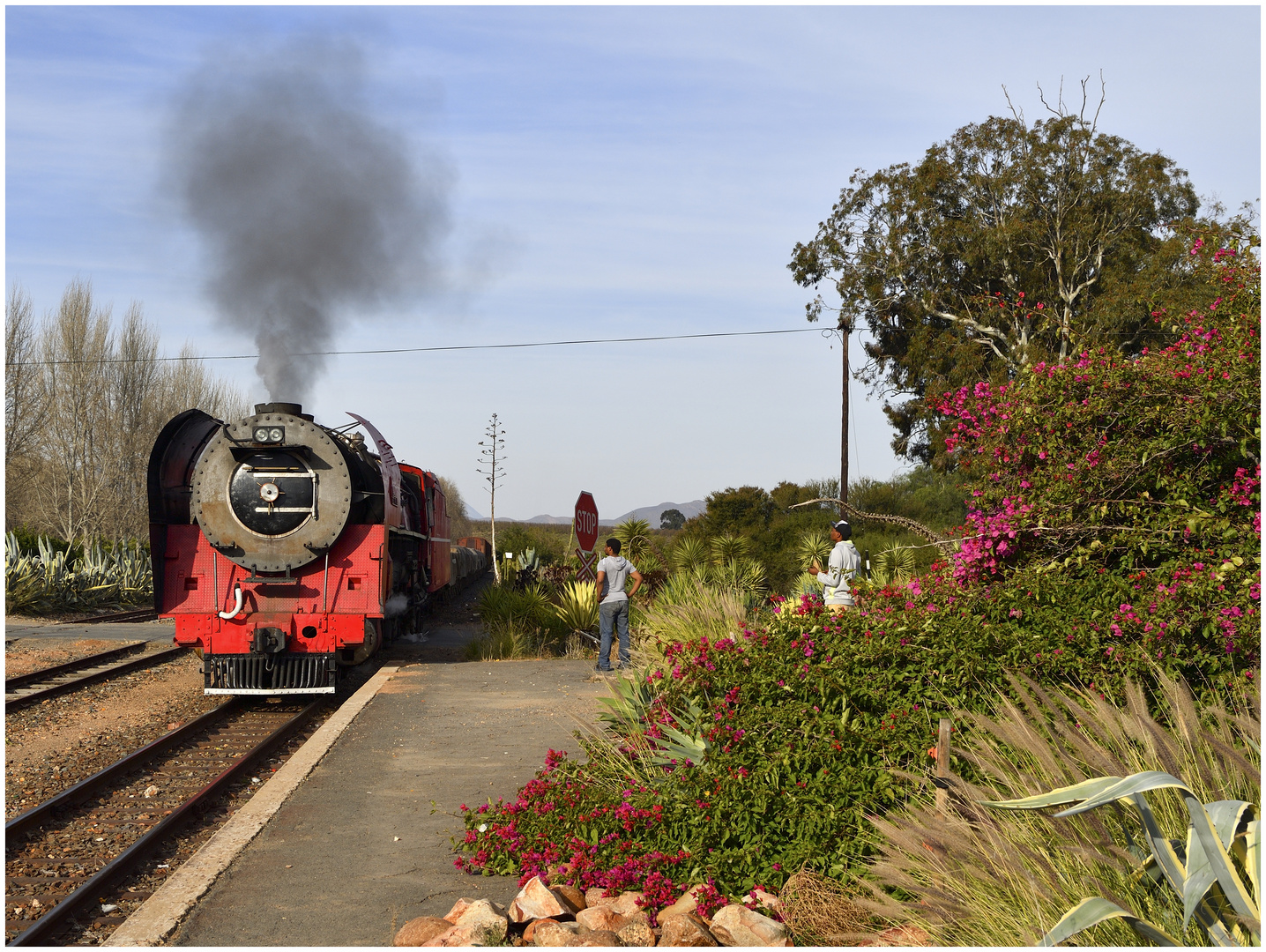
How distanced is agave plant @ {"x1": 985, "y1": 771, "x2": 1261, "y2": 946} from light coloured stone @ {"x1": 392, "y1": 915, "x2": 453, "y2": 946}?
2.37m

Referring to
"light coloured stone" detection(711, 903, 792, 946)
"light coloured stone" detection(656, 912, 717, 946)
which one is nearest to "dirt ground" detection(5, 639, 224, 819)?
"light coloured stone" detection(656, 912, 717, 946)

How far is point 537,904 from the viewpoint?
4.40 metres

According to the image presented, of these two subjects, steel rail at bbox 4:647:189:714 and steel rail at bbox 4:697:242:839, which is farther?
steel rail at bbox 4:647:189:714

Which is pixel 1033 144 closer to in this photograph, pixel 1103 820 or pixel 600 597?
pixel 600 597

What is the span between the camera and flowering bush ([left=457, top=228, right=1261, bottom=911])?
189 inches

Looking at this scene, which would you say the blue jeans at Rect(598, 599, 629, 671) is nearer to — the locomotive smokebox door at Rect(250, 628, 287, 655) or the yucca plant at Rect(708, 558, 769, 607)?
the yucca plant at Rect(708, 558, 769, 607)

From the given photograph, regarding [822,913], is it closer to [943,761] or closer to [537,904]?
[943,761]

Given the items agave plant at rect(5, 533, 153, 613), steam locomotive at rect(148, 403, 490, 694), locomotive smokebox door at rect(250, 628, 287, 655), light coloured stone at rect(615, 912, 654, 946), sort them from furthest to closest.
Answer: agave plant at rect(5, 533, 153, 613) < steam locomotive at rect(148, 403, 490, 694) < locomotive smokebox door at rect(250, 628, 287, 655) < light coloured stone at rect(615, 912, 654, 946)

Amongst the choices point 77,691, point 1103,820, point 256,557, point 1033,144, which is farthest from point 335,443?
point 1033,144

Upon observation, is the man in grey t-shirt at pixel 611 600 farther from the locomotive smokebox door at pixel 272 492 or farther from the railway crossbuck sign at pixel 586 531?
the locomotive smokebox door at pixel 272 492

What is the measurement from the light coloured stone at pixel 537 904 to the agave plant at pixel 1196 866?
2.06 metres

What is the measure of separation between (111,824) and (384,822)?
2138mm

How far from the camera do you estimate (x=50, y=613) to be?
2214 centimetres

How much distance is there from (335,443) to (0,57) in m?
6.43
